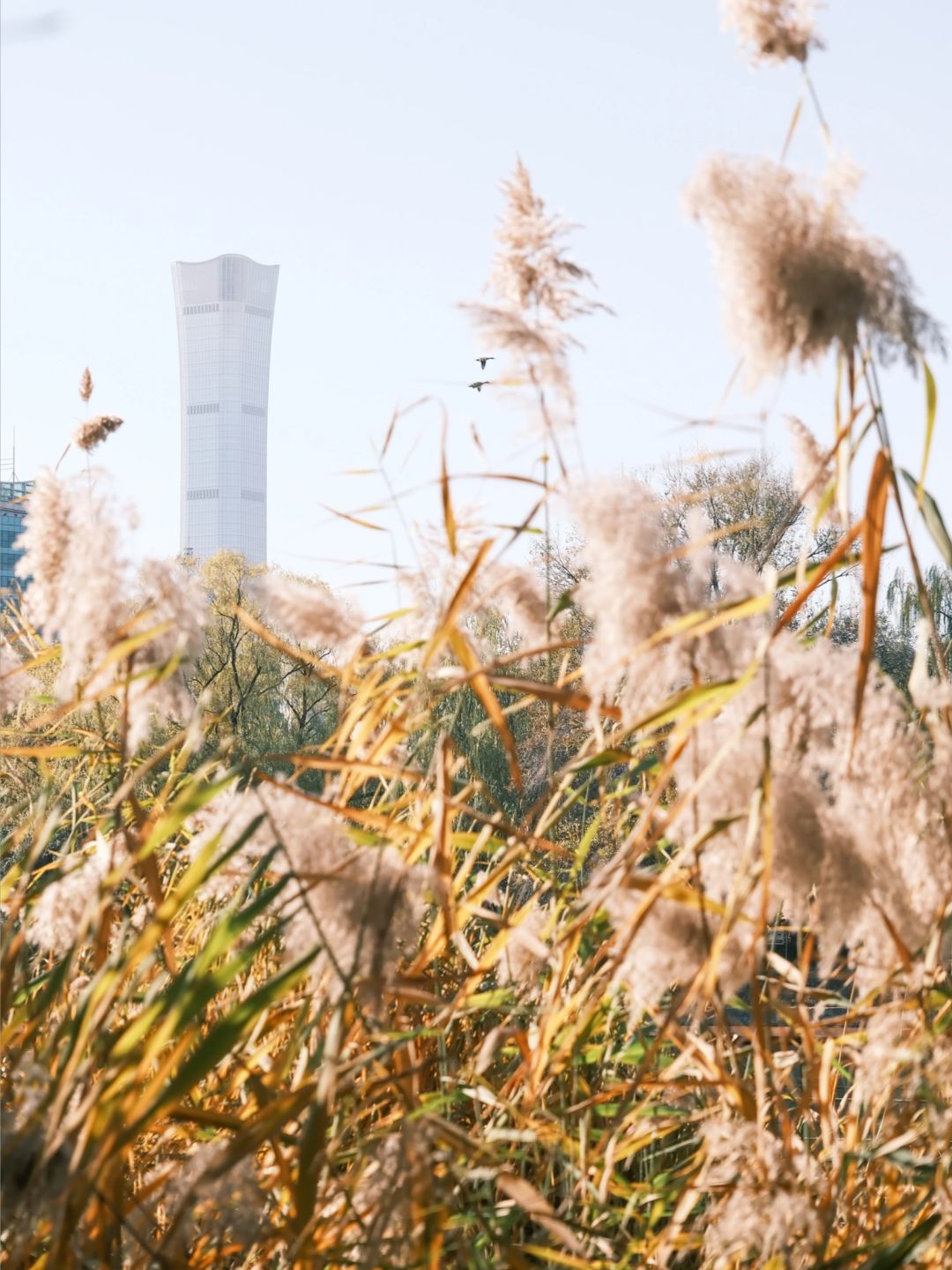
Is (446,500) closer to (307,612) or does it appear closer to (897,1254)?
(307,612)

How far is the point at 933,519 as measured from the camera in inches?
53.3

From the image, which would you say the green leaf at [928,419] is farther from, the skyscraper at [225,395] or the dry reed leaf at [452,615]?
the skyscraper at [225,395]

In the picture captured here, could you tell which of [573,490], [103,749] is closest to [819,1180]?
[573,490]

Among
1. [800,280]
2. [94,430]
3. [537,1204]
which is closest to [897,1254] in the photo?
[537,1204]

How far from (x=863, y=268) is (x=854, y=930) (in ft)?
1.94

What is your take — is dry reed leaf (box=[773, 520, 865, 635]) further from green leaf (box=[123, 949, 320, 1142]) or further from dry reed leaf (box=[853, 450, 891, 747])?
green leaf (box=[123, 949, 320, 1142])

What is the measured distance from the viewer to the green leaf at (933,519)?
135cm

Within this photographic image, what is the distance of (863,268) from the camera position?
115cm

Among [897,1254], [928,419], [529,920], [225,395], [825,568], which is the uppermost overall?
[225,395]

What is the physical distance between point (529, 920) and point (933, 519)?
694mm

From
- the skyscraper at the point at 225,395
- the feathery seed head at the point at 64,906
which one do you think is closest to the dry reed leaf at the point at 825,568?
the feathery seed head at the point at 64,906

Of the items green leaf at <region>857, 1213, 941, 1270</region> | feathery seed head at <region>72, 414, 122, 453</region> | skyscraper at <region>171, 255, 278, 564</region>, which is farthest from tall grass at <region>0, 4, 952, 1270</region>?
skyscraper at <region>171, 255, 278, 564</region>

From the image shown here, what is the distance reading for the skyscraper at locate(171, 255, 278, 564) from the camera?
A: 169 m

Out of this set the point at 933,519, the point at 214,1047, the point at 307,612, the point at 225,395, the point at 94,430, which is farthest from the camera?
the point at 225,395
